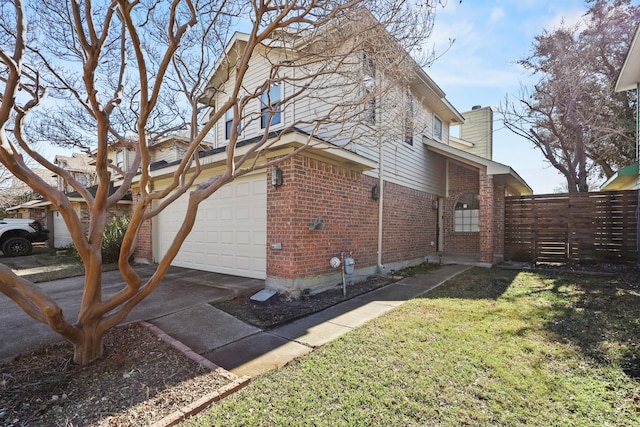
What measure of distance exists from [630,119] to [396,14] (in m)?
13.4

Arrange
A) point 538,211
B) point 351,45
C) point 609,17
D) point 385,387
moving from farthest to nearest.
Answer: point 609,17, point 538,211, point 351,45, point 385,387

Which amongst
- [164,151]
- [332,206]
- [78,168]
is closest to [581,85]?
[332,206]

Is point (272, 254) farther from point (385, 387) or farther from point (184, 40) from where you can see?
point (184, 40)

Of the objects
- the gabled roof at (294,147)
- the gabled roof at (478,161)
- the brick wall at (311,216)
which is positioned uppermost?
the gabled roof at (478,161)

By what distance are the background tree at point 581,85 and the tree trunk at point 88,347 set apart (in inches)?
566

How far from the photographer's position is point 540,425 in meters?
2.24

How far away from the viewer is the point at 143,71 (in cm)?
305

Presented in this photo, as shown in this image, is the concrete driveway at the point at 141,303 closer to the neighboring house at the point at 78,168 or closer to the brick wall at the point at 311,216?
the brick wall at the point at 311,216

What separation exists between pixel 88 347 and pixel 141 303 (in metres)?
2.09

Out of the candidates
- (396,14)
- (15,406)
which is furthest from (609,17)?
(15,406)

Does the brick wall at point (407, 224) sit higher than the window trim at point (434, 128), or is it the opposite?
the window trim at point (434, 128)

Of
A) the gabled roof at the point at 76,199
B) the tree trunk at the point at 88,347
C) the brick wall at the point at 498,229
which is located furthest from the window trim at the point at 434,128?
the tree trunk at the point at 88,347

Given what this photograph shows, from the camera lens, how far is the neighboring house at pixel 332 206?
5.75 m

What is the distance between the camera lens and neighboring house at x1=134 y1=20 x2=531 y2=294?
5.75 m
